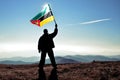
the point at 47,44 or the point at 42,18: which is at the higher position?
the point at 42,18

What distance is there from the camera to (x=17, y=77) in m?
17.0

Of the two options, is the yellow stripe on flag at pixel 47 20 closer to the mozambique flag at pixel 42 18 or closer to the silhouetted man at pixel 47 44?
the mozambique flag at pixel 42 18

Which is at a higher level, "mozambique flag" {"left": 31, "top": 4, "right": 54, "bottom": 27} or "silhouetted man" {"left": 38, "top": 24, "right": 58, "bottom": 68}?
"mozambique flag" {"left": 31, "top": 4, "right": 54, "bottom": 27}

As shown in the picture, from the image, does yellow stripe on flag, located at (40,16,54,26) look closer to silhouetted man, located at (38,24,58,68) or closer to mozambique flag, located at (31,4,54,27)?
mozambique flag, located at (31,4,54,27)

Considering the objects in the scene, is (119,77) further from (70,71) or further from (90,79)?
(70,71)

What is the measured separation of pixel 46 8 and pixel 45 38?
144 inches

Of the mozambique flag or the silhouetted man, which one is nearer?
the silhouetted man

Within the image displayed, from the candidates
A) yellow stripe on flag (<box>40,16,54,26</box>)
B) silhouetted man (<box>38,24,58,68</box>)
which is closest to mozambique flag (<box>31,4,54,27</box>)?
yellow stripe on flag (<box>40,16,54,26</box>)

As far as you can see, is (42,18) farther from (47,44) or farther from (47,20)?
(47,44)

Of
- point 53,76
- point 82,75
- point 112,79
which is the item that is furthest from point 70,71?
point 112,79

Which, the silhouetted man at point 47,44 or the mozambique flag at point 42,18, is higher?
the mozambique flag at point 42,18

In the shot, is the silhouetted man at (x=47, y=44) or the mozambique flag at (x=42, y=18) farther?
the mozambique flag at (x=42, y=18)

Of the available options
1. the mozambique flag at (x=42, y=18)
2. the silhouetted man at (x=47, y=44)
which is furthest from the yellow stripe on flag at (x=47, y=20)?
the silhouetted man at (x=47, y=44)

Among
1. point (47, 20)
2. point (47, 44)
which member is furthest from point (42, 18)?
point (47, 44)
